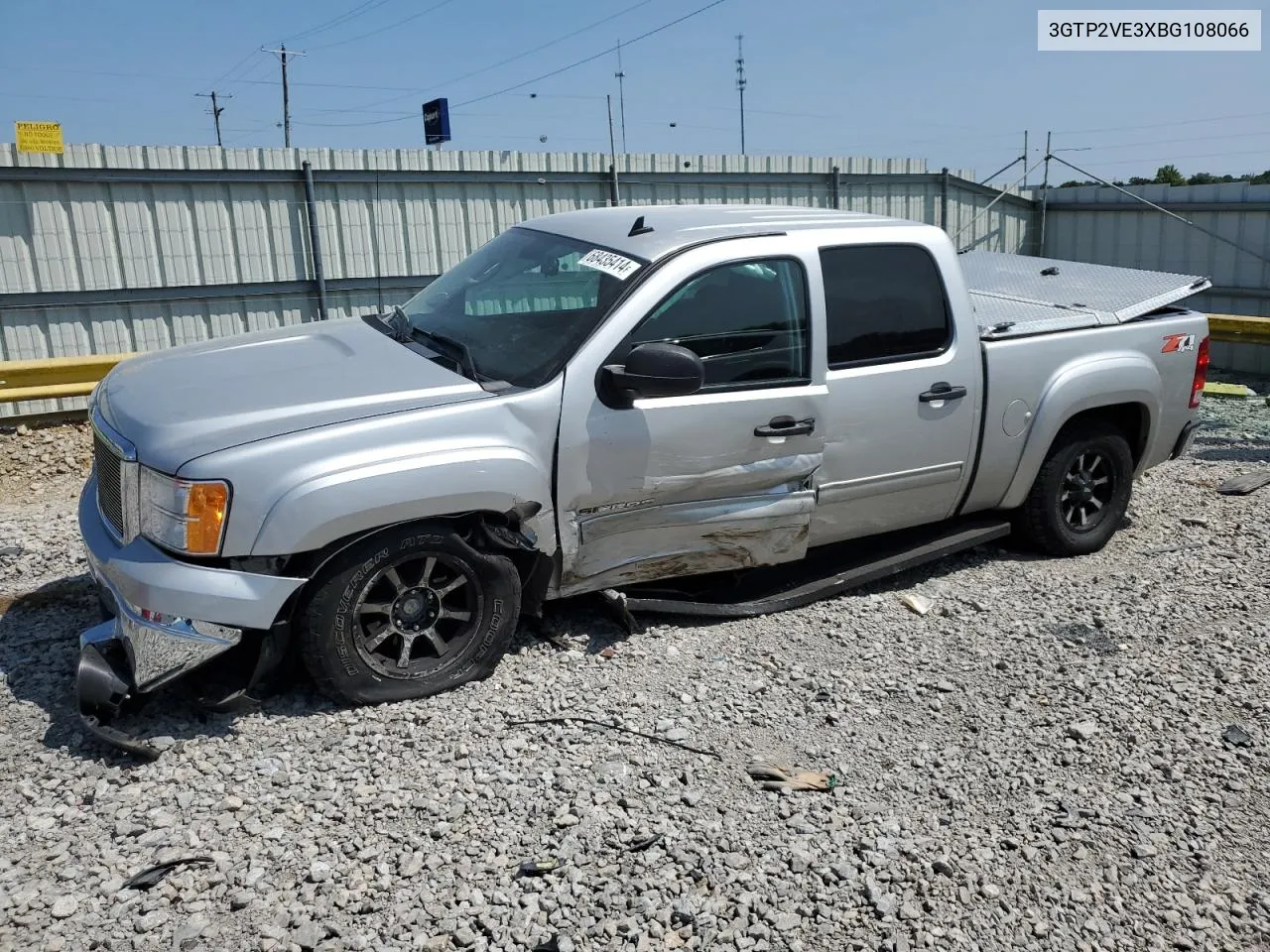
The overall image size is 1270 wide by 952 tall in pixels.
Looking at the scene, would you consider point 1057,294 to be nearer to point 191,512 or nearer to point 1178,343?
point 1178,343

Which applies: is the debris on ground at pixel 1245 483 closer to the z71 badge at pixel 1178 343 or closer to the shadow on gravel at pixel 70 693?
the z71 badge at pixel 1178 343

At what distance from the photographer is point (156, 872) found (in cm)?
330

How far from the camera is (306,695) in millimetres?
4309

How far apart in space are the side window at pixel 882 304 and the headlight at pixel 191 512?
8.93 feet

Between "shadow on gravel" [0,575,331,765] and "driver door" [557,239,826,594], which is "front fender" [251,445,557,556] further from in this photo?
"shadow on gravel" [0,575,331,765]

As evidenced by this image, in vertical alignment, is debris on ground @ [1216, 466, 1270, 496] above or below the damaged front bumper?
below

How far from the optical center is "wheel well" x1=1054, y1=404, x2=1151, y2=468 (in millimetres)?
6094

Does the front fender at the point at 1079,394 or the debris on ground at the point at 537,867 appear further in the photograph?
the front fender at the point at 1079,394

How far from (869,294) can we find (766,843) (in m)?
2.72

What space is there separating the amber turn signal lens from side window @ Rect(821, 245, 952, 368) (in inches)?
Answer: 107

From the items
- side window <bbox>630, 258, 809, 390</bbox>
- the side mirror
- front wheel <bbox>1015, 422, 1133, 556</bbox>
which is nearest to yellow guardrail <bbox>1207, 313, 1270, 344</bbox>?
front wheel <bbox>1015, 422, 1133, 556</bbox>

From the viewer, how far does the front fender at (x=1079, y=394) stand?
18.8 feet

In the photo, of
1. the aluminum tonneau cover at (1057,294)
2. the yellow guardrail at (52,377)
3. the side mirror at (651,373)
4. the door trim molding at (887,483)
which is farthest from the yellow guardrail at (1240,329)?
the side mirror at (651,373)

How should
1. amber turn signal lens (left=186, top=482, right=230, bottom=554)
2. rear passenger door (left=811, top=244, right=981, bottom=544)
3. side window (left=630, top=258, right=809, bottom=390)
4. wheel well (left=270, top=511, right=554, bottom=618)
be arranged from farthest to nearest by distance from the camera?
rear passenger door (left=811, top=244, right=981, bottom=544)
side window (left=630, top=258, right=809, bottom=390)
wheel well (left=270, top=511, right=554, bottom=618)
amber turn signal lens (left=186, top=482, right=230, bottom=554)
